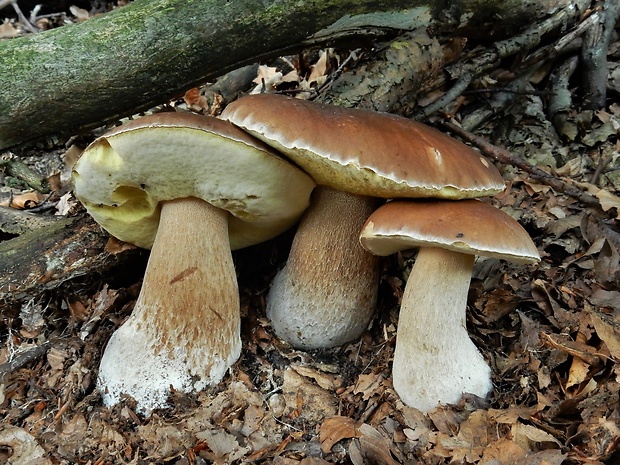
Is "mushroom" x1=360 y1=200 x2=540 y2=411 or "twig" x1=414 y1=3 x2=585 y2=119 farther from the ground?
"twig" x1=414 y1=3 x2=585 y2=119

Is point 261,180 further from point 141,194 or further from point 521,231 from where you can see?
point 521,231

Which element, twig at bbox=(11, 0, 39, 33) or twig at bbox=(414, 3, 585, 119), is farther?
twig at bbox=(11, 0, 39, 33)

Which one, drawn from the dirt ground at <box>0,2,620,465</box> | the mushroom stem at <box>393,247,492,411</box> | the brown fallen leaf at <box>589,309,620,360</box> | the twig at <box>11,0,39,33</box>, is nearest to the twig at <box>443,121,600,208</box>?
the dirt ground at <box>0,2,620,465</box>

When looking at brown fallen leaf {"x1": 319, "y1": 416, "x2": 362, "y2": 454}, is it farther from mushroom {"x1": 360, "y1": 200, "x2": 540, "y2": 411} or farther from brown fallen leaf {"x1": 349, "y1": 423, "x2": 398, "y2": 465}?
mushroom {"x1": 360, "y1": 200, "x2": 540, "y2": 411}

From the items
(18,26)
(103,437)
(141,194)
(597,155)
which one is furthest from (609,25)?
(18,26)

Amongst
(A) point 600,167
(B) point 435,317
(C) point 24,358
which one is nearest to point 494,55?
(A) point 600,167

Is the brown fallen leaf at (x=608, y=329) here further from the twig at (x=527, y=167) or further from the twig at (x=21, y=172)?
the twig at (x=21, y=172)
